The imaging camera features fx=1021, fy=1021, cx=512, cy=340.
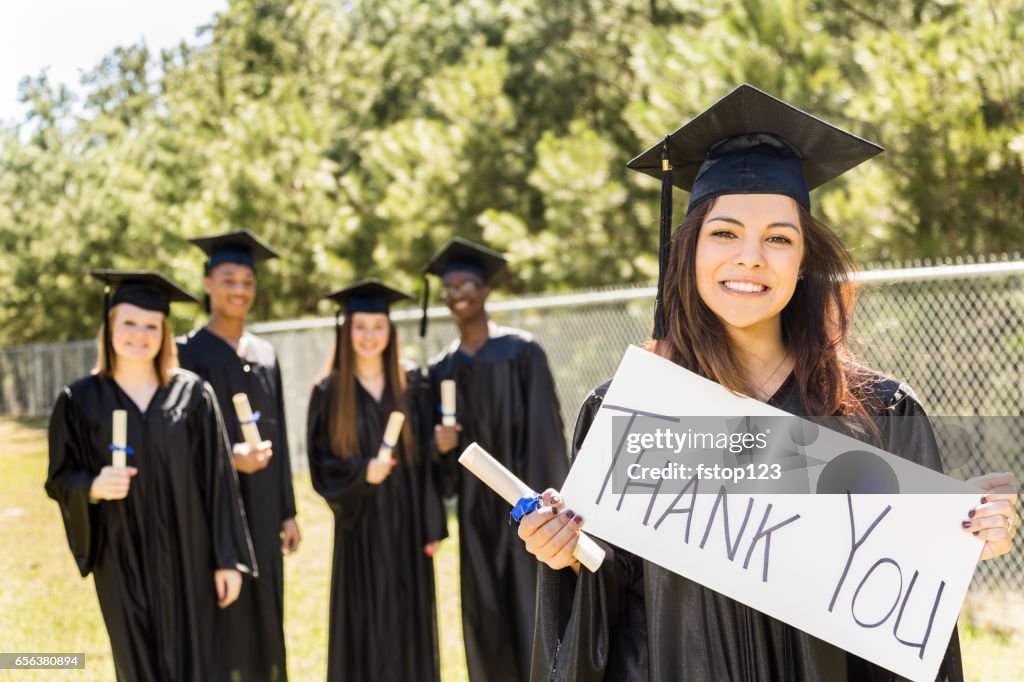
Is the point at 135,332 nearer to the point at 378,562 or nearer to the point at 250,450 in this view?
the point at 250,450

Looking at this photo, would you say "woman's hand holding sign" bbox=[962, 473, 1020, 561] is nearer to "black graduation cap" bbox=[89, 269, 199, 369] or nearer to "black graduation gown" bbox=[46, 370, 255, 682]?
"black graduation gown" bbox=[46, 370, 255, 682]

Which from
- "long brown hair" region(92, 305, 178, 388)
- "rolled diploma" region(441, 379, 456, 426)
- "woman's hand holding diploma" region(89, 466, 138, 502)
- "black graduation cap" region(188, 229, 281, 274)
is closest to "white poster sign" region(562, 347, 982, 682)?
"woman's hand holding diploma" region(89, 466, 138, 502)

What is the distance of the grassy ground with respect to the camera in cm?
548

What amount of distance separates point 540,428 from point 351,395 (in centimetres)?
101

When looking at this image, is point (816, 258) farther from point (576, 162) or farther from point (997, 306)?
point (576, 162)

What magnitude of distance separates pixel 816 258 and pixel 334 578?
3.63 meters

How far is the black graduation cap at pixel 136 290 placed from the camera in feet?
14.7

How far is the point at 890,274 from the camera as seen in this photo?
18.0 ft

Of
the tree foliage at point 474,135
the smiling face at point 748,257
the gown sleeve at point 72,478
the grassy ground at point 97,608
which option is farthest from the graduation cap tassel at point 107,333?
the tree foliage at point 474,135

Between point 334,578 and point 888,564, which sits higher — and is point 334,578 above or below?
below

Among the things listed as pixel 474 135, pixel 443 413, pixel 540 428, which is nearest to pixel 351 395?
pixel 443 413

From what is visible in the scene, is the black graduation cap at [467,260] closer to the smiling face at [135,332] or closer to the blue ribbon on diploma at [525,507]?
the smiling face at [135,332]

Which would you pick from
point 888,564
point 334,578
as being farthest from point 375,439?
point 888,564

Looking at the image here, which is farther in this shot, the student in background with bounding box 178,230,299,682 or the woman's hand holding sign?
the student in background with bounding box 178,230,299,682
